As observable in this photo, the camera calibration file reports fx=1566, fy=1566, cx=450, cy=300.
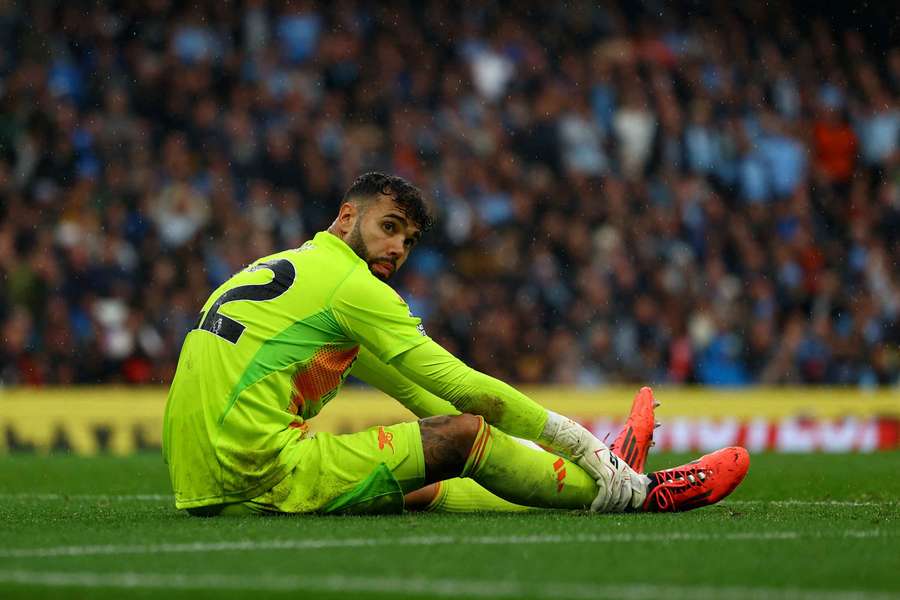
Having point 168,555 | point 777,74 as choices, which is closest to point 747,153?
point 777,74

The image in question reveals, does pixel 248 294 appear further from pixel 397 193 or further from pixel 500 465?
pixel 500 465

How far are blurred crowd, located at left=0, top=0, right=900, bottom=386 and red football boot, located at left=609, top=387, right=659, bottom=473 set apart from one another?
992 centimetres

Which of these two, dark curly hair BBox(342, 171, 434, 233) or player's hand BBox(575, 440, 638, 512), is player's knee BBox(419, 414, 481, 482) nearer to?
player's hand BBox(575, 440, 638, 512)

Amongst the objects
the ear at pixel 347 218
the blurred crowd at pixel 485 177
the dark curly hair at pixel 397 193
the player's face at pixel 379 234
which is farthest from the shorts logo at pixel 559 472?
the blurred crowd at pixel 485 177

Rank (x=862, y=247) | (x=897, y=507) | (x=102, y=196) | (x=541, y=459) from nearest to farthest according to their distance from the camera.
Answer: (x=541, y=459) → (x=897, y=507) → (x=102, y=196) → (x=862, y=247)

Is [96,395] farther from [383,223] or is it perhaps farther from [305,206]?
[383,223]

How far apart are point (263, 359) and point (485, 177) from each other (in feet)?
41.6

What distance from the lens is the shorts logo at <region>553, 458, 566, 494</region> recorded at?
6590 millimetres

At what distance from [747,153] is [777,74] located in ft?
5.89

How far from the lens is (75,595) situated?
13.9ft

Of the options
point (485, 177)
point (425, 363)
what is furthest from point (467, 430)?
point (485, 177)

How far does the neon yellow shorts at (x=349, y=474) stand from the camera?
6363 millimetres

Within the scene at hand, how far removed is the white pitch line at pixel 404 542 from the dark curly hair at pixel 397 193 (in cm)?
177

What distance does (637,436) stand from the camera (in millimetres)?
7121
